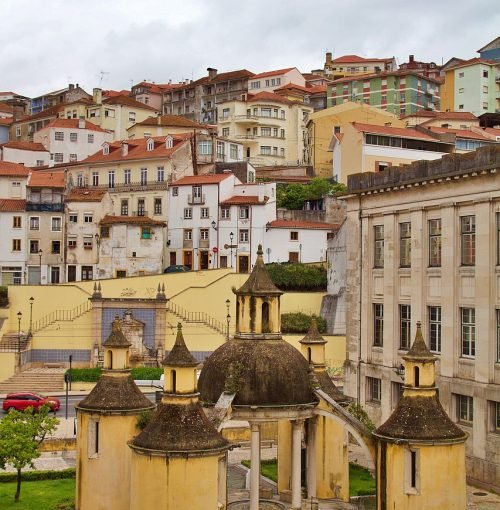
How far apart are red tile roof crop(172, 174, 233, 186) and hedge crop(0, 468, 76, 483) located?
4463 cm

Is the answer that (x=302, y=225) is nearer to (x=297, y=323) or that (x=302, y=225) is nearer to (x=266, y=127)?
(x=297, y=323)

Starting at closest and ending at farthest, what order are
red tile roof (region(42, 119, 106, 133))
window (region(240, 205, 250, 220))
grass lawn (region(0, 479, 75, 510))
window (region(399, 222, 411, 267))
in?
grass lawn (region(0, 479, 75, 510)), window (region(399, 222, 411, 267)), window (region(240, 205, 250, 220)), red tile roof (region(42, 119, 106, 133))

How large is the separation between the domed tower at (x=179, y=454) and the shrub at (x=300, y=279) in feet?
147

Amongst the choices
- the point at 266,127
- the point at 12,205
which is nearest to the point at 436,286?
the point at 12,205

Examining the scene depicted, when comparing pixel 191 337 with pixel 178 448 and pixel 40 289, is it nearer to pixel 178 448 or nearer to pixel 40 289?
pixel 40 289

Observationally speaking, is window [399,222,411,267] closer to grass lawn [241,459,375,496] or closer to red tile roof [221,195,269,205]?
grass lawn [241,459,375,496]

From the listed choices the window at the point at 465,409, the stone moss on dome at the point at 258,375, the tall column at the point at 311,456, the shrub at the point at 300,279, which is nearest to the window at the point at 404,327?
the window at the point at 465,409

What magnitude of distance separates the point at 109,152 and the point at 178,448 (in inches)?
2767

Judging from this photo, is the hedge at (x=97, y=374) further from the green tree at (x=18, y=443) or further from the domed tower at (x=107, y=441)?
the domed tower at (x=107, y=441)

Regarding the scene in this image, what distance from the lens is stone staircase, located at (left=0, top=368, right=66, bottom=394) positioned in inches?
2312

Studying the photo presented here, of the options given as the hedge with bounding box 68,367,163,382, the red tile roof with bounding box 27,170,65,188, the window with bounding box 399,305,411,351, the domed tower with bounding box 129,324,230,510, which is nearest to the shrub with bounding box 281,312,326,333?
the hedge with bounding box 68,367,163,382

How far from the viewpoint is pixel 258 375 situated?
2733 cm

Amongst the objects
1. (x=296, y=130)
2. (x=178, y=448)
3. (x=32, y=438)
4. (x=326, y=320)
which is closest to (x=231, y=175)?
(x=326, y=320)

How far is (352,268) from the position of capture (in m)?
44.9
